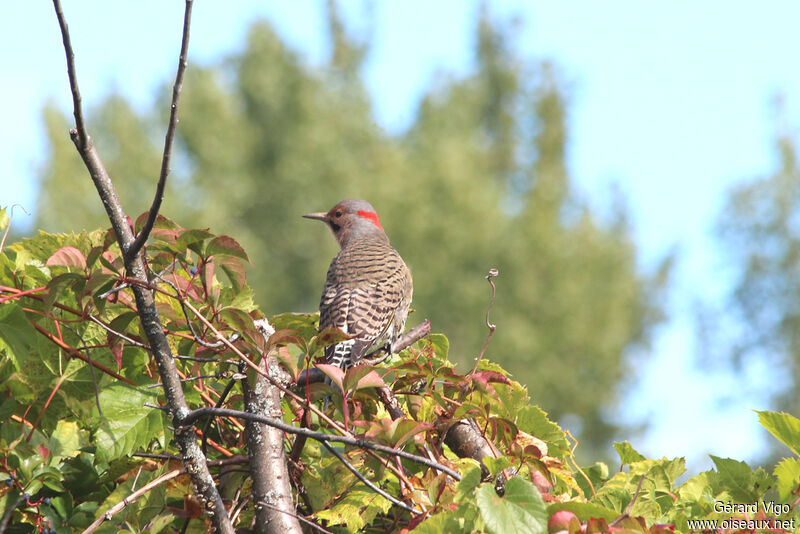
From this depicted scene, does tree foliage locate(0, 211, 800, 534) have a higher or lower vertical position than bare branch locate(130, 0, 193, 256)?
lower

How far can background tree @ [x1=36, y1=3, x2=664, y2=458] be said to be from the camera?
3036 centimetres

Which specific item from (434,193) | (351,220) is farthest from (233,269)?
(434,193)

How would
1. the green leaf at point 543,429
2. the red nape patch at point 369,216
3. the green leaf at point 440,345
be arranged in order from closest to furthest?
1. the green leaf at point 543,429
2. the green leaf at point 440,345
3. the red nape patch at point 369,216

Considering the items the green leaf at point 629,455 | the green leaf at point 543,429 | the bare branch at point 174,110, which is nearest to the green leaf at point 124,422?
the bare branch at point 174,110

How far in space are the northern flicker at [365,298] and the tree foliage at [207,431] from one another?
4.13 feet

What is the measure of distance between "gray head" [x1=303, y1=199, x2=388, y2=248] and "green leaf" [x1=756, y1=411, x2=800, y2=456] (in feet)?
13.5

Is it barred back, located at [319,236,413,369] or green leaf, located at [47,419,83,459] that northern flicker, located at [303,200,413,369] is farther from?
green leaf, located at [47,419,83,459]

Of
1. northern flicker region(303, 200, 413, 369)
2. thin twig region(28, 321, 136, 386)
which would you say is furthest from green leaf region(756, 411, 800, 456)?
northern flicker region(303, 200, 413, 369)

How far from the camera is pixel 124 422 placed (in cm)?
172

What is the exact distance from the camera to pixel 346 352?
10.9ft

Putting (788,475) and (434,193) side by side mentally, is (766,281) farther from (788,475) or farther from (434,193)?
(788,475)

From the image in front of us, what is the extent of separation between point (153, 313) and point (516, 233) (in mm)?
30560

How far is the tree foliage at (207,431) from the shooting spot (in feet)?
5.45

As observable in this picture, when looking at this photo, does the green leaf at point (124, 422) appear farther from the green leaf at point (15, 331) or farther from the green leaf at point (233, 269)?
the green leaf at point (233, 269)
